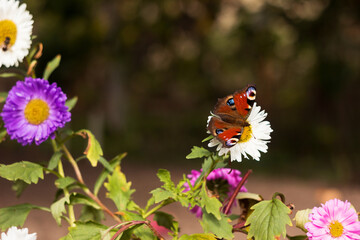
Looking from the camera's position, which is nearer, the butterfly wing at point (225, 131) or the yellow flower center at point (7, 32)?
the butterfly wing at point (225, 131)

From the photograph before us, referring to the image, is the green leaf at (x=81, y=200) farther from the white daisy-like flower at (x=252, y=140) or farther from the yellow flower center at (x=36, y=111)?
the white daisy-like flower at (x=252, y=140)

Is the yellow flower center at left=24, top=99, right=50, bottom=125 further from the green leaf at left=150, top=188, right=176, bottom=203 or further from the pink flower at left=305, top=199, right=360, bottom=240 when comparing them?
the pink flower at left=305, top=199, right=360, bottom=240

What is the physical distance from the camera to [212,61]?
42.3ft

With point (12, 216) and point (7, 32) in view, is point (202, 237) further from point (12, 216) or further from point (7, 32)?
point (7, 32)

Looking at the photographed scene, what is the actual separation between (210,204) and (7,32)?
53cm

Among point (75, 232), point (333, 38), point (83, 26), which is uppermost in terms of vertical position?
point (333, 38)

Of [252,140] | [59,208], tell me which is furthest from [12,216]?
[252,140]

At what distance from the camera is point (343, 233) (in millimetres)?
816

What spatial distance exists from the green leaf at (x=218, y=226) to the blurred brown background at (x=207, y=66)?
5.60 meters

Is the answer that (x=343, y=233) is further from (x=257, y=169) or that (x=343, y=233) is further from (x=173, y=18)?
(x=173, y=18)

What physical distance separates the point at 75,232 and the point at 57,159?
20 cm

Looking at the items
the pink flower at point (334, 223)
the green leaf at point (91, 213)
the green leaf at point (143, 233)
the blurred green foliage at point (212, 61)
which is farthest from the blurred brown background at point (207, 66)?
the pink flower at point (334, 223)

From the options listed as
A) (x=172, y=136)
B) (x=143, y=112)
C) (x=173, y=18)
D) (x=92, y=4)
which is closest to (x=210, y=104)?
(x=143, y=112)

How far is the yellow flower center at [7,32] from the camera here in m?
0.98
